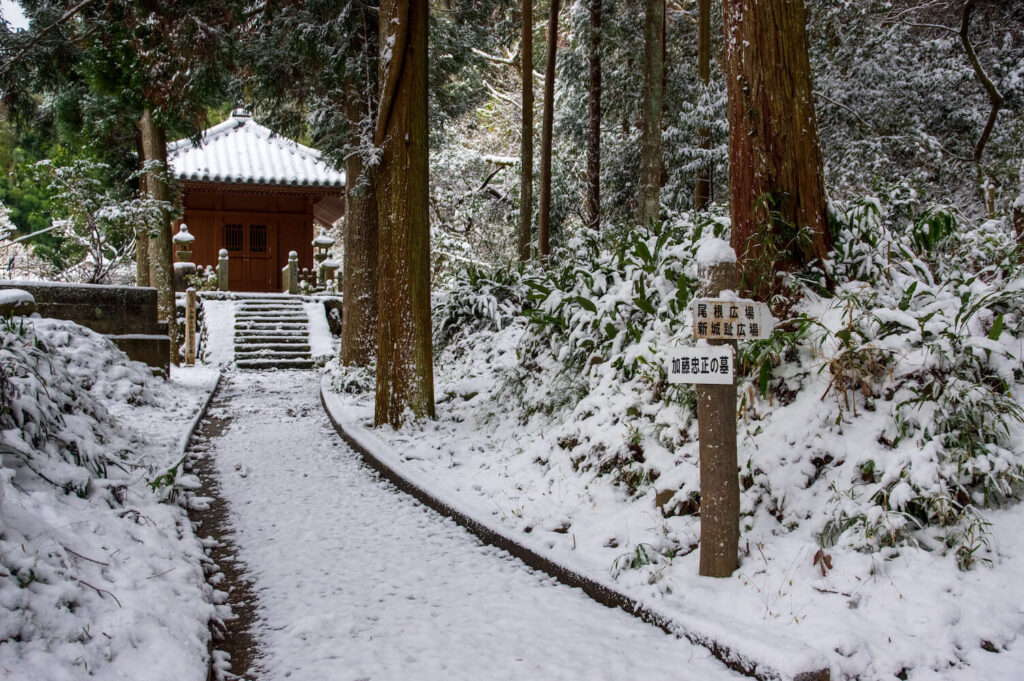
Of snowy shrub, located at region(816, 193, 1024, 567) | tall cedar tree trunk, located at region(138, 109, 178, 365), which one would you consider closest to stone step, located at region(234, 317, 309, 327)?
tall cedar tree trunk, located at region(138, 109, 178, 365)

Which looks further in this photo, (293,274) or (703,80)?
(293,274)

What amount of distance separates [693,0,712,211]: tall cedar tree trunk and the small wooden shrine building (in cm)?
1188

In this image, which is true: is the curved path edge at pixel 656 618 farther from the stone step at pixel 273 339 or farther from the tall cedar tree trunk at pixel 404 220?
the stone step at pixel 273 339

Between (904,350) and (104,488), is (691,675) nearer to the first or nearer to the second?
(904,350)

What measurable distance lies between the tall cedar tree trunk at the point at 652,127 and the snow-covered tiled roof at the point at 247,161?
10977mm

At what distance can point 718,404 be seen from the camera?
12.1 ft

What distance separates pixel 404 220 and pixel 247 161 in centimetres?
1782

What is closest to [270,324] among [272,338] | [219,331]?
[272,338]

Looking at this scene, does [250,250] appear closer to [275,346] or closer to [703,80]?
[275,346]

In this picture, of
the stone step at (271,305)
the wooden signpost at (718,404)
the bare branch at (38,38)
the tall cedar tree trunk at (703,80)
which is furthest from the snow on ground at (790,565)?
the stone step at (271,305)

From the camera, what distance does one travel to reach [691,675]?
310 centimetres

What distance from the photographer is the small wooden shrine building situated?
22625 millimetres

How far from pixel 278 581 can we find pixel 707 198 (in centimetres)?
1325

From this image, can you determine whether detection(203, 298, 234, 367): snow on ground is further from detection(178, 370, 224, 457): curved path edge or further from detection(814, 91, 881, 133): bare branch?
detection(814, 91, 881, 133): bare branch
